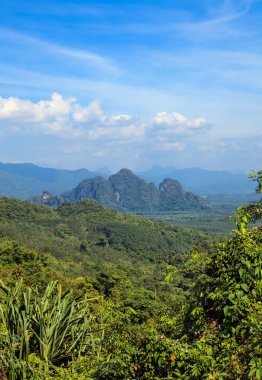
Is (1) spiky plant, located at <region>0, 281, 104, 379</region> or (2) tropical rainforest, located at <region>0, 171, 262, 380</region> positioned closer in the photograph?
(2) tropical rainforest, located at <region>0, 171, 262, 380</region>

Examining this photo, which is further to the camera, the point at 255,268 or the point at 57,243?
the point at 57,243

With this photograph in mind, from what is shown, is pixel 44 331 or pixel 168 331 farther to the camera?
pixel 168 331

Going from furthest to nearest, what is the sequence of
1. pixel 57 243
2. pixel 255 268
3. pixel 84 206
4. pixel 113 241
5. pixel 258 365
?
pixel 84 206
pixel 113 241
pixel 57 243
pixel 255 268
pixel 258 365

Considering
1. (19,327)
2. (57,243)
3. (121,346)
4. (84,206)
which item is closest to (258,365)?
(121,346)

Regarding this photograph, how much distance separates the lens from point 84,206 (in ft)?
324

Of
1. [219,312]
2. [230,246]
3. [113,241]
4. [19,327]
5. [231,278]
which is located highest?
[230,246]

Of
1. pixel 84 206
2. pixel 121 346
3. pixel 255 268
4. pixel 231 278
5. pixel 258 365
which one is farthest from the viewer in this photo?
pixel 84 206

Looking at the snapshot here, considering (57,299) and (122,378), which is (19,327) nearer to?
(57,299)

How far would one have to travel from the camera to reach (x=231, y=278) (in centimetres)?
352

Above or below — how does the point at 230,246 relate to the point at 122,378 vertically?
above

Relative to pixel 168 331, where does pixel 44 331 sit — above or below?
above

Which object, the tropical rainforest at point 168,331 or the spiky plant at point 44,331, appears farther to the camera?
the spiky plant at point 44,331

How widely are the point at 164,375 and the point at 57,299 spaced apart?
7.72 ft

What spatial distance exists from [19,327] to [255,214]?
3.56 m
